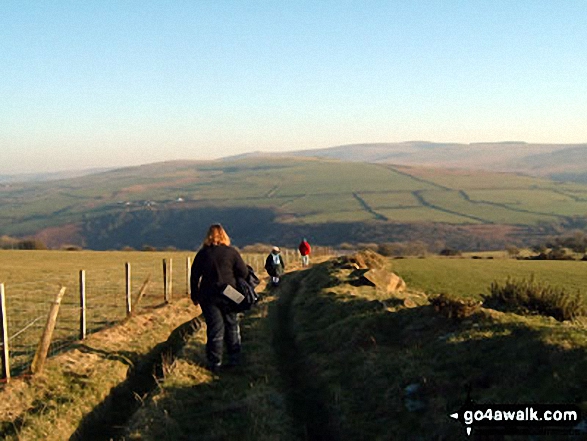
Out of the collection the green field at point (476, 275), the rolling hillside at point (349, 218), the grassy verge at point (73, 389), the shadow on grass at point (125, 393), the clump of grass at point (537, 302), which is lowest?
the rolling hillside at point (349, 218)

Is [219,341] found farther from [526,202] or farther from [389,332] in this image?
[526,202]

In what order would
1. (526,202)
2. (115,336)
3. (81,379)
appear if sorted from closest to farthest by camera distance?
(81,379)
(115,336)
(526,202)

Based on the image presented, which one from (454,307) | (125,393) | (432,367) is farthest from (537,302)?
(125,393)

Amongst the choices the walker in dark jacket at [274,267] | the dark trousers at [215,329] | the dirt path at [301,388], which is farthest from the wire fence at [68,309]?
the dirt path at [301,388]

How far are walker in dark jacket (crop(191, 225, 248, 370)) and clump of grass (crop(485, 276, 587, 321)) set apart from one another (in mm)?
7064

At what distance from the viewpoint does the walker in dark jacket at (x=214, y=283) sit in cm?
1158

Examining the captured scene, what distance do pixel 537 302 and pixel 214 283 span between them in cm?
830

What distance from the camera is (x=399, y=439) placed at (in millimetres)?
7695

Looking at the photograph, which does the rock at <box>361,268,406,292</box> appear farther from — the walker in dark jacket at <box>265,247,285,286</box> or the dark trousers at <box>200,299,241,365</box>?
the dark trousers at <box>200,299,241,365</box>

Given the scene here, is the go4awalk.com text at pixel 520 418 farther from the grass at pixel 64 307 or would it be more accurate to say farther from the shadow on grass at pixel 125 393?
the grass at pixel 64 307

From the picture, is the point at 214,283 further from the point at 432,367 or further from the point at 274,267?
the point at 274,267

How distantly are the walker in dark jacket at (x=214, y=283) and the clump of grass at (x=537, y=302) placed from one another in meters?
7.06

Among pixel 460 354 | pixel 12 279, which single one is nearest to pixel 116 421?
pixel 460 354

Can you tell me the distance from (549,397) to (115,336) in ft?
34.5
